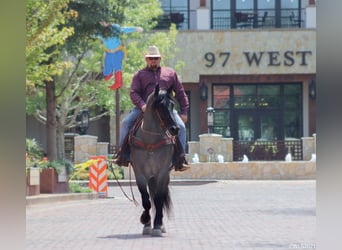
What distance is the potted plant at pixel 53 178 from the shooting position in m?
19.6

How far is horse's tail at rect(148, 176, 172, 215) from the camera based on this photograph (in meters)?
10.3

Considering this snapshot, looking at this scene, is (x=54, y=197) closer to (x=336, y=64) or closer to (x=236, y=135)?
(x=336, y=64)

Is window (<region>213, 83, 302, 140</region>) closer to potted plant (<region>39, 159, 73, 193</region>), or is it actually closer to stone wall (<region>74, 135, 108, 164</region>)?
stone wall (<region>74, 135, 108, 164</region>)

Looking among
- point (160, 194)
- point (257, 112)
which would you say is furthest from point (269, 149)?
point (160, 194)

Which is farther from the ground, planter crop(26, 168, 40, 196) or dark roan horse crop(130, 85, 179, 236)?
dark roan horse crop(130, 85, 179, 236)

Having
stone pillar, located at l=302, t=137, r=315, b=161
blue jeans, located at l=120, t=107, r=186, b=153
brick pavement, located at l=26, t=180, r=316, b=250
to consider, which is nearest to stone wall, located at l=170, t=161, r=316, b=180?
stone pillar, located at l=302, t=137, r=315, b=161

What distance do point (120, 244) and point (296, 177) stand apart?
88.9 ft

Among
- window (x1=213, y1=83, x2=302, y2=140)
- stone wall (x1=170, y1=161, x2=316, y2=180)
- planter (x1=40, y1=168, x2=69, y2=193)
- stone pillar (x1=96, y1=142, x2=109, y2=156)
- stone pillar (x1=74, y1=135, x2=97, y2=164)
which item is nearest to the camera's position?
planter (x1=40, y1=168, x2=69, y2=193)

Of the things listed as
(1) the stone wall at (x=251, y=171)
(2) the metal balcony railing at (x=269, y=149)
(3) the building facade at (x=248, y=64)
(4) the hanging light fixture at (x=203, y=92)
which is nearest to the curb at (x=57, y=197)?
(1) the stone wall at (x=251, y=171)

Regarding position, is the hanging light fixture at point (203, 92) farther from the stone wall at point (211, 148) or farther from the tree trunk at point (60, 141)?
the tree trunk at point (60, 141)

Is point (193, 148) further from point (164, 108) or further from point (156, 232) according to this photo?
point (164, 108)

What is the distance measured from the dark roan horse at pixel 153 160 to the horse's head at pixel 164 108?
0.04 m

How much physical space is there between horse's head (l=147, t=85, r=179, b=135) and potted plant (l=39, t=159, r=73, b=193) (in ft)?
33.1

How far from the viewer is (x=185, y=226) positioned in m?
12.2
